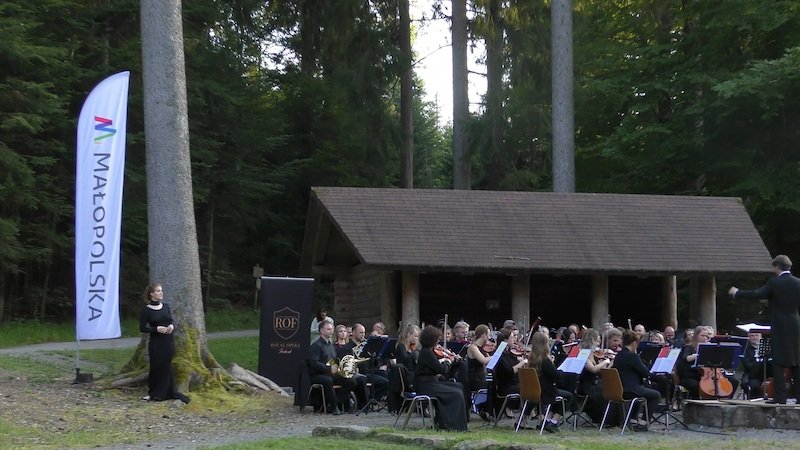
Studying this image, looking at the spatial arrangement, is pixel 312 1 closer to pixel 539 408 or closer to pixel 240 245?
pixel 240 245

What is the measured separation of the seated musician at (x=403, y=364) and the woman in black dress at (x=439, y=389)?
0.94 metres

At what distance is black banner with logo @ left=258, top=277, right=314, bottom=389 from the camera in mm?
19516

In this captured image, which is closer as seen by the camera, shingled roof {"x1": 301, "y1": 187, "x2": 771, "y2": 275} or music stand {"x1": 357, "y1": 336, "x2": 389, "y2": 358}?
music stand {"x1": 357, "y1": 336, "x2": 389, "y2": 358}

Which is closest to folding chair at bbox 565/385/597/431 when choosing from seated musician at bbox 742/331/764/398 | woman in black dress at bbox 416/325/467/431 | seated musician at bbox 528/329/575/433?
seated musician at bbox 528/329/575/433

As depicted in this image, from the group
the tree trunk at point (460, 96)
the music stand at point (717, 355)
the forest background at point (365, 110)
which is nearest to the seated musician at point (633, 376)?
the music stand at point (717, 355)

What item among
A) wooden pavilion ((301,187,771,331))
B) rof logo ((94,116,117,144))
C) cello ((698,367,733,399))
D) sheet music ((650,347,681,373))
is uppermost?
rof logo ((94,116,117,144))

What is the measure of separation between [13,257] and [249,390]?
12.2 meters

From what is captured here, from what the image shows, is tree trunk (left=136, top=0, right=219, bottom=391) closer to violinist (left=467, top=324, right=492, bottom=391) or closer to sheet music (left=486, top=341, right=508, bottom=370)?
violinist (left=467, top=324, right=492, bottom=391)

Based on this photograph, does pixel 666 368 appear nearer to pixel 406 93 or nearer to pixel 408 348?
pixel 408 348

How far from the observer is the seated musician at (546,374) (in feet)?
46.1

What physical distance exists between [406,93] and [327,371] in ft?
68.5

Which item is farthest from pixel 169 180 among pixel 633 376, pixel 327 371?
pixel 633 376

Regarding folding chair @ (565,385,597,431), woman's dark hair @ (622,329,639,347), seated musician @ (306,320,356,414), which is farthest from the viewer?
seated musician @ (306,320,356,414)

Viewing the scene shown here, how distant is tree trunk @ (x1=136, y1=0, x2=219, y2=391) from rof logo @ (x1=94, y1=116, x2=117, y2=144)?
0.71m
